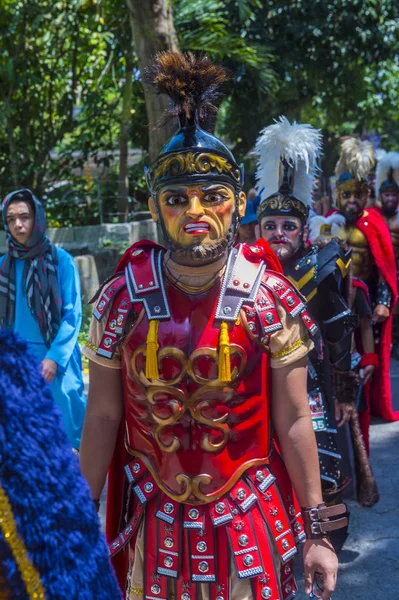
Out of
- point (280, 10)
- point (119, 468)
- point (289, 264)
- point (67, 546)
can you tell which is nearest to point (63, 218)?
point (280, 10)

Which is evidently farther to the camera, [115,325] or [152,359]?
[115,325]

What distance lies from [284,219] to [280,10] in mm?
12152

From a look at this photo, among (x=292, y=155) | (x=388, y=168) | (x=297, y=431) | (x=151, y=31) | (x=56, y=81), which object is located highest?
(x=56, y=81)

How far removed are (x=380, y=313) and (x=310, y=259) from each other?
97.4 inches

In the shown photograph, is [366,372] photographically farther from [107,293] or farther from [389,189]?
[389,189]

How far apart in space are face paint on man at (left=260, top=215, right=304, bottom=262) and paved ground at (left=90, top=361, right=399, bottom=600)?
5.46 ft

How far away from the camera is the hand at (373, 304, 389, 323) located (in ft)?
20.7

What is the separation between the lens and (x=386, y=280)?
652cm

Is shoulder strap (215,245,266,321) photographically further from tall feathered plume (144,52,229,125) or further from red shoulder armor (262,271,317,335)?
tall feathered plume (144,52,229,125)

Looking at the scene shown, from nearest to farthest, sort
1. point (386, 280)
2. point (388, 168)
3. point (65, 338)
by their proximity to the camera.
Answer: point (65, 338) → point (386, 280) → point (388, 168)

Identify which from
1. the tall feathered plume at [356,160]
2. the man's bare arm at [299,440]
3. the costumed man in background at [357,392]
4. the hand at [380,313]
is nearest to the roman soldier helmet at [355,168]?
the tall feathered plume at [356,160]

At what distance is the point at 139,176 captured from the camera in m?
13.8

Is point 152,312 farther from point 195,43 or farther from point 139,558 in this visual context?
point 195,43

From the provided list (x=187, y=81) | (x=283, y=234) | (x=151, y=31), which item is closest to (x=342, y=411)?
(x=283, y=234)
